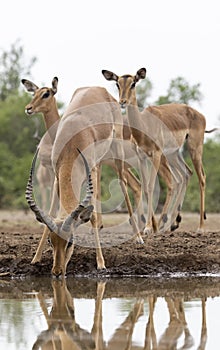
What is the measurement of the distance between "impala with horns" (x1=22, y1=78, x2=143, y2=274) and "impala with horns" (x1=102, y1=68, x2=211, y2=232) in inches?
31.4

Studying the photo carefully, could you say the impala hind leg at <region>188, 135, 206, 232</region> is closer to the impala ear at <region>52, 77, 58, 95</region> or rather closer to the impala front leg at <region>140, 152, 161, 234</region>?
the impala front leg at <region>140, 152, 161, 234</region>

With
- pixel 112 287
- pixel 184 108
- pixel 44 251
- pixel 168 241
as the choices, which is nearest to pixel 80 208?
pixel 112 287

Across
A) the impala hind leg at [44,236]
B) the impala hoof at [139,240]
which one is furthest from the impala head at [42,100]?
the impala hind leg at [44,236]

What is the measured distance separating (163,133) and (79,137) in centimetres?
402

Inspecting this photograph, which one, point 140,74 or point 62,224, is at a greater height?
point 140,74

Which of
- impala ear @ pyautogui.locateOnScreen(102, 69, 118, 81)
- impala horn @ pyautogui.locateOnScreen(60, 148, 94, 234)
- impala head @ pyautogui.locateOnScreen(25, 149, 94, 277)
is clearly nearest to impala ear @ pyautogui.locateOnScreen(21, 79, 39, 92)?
impala ear @ pyautogui.locateOnScreen(102, 69, 118, 81)

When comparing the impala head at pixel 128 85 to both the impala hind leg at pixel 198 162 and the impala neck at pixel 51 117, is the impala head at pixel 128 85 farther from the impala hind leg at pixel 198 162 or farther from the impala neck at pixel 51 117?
the impala hind leg at pixel 198 162

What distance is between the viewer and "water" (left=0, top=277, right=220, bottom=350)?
5.65 meters

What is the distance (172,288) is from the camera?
796cm

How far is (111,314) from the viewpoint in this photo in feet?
21.7

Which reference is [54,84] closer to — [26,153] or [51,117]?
[51,117]

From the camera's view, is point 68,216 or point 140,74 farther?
point 140,74

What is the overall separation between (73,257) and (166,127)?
14.3ft

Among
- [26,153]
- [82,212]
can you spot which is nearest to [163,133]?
[82,212]
